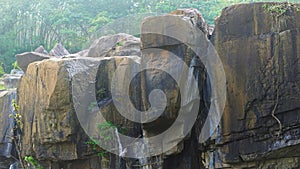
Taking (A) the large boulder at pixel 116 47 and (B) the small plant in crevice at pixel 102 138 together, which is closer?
(B) the small plant in crevice at pixel 102 138

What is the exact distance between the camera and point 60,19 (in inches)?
838

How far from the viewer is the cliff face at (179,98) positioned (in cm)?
603

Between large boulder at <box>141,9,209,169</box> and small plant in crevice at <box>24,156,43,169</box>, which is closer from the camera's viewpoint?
large boulder at <box>141,9,209,169</box>

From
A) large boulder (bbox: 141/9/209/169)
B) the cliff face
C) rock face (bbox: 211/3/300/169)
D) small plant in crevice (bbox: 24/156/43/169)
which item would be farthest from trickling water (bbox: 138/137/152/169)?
small plant in crevice (bbox: 24/156/43/169)

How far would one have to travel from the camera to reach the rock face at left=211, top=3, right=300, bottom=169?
596 centimetres

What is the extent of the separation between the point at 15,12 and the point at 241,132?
20278 millimetres

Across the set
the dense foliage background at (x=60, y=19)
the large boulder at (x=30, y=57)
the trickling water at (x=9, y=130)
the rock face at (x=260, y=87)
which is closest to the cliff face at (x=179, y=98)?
the rock face at (x=260, y=87)

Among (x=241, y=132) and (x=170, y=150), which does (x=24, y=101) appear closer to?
(x=170, y=150)

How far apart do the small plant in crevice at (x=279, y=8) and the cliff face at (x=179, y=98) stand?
0.02 meters

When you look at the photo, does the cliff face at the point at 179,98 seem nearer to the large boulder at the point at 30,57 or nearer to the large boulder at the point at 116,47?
the large boulder at the point at 116,47

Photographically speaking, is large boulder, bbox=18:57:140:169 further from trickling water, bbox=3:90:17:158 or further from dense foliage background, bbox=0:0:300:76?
dense foliage background, bbox=0:0:300:76

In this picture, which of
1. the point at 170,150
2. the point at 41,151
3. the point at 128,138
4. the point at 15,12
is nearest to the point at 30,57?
the point at 41,151

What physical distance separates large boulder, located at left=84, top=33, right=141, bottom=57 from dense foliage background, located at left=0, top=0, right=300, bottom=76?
9.09m

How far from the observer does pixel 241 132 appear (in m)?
6.12
